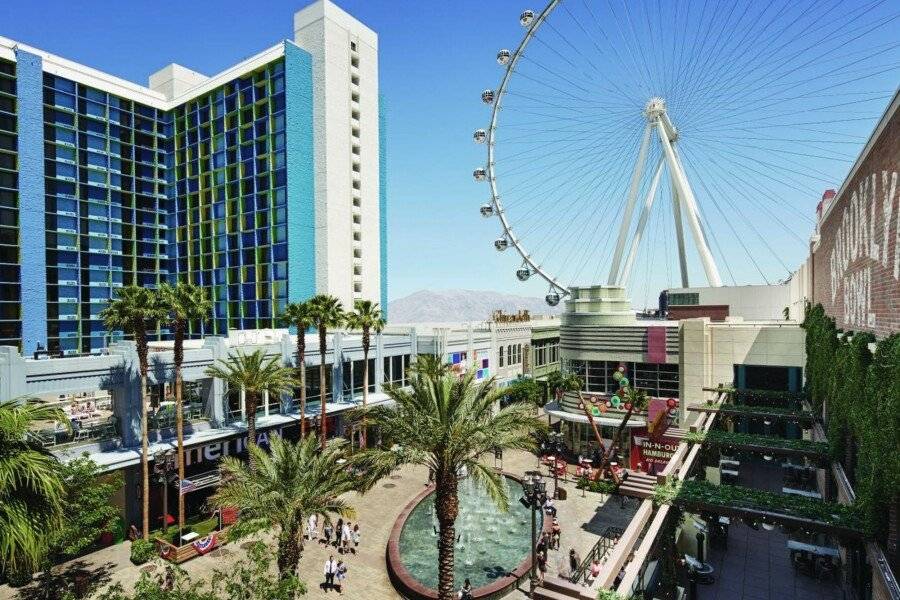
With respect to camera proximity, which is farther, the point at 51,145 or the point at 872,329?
the point at 51,145

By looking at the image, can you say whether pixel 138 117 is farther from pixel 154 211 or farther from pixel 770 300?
pixel 770 300

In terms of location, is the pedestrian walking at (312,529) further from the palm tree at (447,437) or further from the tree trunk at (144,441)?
the palm tree at (447,437)

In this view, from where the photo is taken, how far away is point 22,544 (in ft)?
26.2

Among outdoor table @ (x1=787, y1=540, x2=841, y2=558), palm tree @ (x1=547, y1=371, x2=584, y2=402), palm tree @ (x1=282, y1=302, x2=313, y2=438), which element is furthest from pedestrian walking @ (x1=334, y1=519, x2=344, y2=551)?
palm tree @ (x1=547, y1=371, x2=584, y2=402)

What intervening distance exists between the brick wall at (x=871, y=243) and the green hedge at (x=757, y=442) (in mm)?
5854

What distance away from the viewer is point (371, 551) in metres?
27.3

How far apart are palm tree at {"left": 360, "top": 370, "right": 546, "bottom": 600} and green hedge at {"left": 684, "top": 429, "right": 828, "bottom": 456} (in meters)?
11.0

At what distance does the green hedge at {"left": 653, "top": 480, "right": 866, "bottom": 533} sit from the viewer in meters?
16.0

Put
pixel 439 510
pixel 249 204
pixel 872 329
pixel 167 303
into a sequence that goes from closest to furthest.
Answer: pixel 872 329 < pixel 439 510 < pixel 167 303 < pixel 249 204

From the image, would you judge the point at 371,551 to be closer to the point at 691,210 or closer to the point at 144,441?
the point at 144,441

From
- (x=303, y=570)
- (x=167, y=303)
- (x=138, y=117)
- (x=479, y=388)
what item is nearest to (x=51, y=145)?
(x=138, y=117)

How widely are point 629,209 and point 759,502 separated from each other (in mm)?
38328

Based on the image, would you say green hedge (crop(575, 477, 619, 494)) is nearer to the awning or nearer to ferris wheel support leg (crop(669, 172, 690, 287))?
the awning

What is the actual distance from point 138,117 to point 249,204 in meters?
23.4
